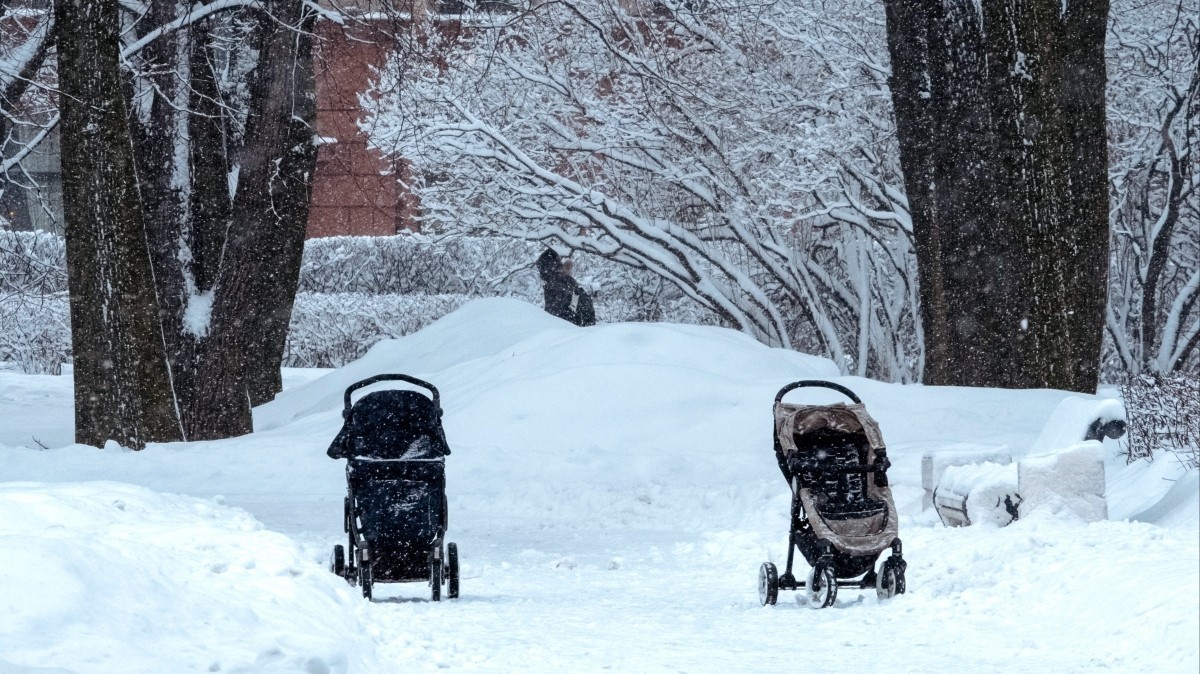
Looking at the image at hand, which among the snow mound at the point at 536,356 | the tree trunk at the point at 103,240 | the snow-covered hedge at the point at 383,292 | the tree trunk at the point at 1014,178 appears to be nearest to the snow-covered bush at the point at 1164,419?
the tree trunk at the point at 1014,178

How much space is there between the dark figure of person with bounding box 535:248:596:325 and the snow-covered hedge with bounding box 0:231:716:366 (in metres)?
1.15

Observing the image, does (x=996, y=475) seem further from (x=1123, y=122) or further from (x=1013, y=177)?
(x=1123, y=122)

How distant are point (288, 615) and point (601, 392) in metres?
8.71

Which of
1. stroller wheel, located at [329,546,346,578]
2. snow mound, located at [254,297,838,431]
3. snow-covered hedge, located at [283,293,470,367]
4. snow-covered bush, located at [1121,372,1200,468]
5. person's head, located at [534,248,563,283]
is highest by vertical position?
person's head, located at [534,248,563,283]

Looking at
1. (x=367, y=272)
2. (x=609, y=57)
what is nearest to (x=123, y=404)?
(x=609, y=57)

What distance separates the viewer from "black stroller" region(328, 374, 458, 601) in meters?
7.42

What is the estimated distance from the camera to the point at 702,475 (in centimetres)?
1200

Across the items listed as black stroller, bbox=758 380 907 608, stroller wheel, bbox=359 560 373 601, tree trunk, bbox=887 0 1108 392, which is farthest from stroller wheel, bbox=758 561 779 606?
tree trunk, bbox=887 0 1108 392

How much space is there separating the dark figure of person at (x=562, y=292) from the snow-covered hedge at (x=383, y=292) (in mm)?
1149

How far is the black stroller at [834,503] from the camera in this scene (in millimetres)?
7273

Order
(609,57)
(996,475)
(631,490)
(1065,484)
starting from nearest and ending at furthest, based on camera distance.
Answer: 1. (1065,484)
2. (996,475)
3. (631,490)
4. (609,57)

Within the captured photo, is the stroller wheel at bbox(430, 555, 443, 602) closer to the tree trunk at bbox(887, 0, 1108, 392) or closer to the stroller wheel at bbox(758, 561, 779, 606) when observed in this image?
the stroller wheel at bbox(758, 561, 779, 606)

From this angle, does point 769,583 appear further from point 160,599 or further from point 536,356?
point 536,356

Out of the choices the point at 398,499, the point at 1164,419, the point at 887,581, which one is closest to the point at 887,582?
the point at 887,581
